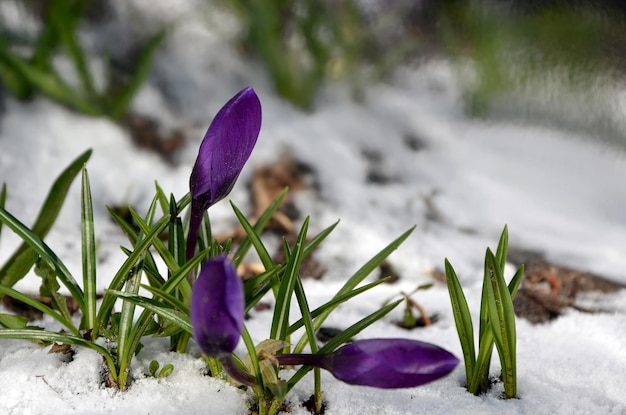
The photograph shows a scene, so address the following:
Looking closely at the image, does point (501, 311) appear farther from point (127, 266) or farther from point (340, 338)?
point (127, 266)

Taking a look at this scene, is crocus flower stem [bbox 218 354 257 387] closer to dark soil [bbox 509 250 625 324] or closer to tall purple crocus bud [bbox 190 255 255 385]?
tall purple crocus bud [bbox 190 255 255 385]

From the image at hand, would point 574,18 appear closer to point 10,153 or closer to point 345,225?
point 345,225

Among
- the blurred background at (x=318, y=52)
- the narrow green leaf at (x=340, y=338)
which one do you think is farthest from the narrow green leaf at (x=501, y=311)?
the blurred background at (x=318, y=52)

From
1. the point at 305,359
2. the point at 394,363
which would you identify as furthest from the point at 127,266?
the point at 394,363

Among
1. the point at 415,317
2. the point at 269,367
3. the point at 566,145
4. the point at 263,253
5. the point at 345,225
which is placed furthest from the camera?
the point at 566,145

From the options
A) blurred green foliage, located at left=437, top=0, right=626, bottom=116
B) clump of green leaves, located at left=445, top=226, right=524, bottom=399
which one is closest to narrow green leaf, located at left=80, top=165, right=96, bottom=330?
clump of green leaves, located at left=445, top=226, right=524, bottom=399

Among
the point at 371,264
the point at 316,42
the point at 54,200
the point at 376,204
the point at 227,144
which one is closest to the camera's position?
the point at 227,144

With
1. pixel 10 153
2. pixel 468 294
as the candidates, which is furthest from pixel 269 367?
pixel 10 153
